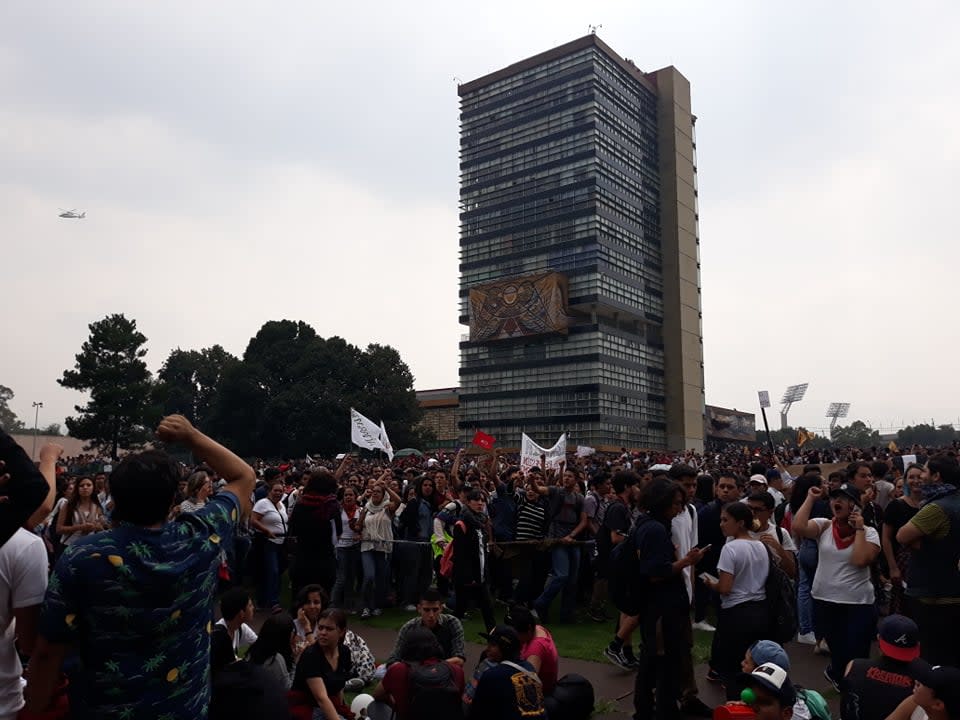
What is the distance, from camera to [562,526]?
10195 millimetres

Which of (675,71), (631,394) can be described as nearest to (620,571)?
(631,394)

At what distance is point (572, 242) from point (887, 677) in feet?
303

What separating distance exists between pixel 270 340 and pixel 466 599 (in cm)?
6450

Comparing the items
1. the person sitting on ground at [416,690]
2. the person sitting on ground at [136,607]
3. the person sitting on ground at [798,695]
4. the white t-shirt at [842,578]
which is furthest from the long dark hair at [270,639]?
the white t-shirt at [842,578]

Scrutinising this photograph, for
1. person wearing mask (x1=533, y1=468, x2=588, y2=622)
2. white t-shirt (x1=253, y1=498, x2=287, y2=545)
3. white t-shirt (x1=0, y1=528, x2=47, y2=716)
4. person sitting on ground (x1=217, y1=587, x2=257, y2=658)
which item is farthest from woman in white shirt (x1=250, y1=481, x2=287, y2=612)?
white t-shirt (x1=0, y1=528, x2=47, y2=716)

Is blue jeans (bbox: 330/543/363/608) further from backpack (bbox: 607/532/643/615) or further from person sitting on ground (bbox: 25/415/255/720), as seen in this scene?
person sitting on ground (bbox: 25/415/255/720)

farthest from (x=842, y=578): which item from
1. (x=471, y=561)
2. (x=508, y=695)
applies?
(x=471, y=561)

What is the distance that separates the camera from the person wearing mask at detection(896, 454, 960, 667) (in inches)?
212

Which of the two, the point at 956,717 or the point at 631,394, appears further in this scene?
the point at 631,394

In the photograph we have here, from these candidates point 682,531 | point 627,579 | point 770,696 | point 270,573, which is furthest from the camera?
point 270,573

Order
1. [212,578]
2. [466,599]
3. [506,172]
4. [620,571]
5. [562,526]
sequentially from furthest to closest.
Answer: [506,172], [562,526], [466,599], [620,571], [212,578]

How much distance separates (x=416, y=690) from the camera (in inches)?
183

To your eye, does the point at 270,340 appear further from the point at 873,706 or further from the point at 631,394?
the point at 873,706

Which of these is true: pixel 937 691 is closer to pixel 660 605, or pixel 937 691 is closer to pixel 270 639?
pixel 660 605
